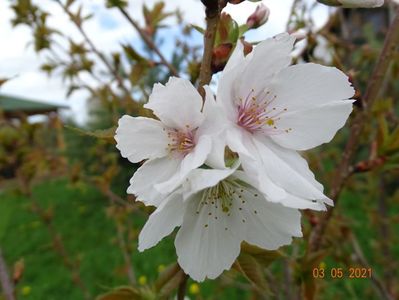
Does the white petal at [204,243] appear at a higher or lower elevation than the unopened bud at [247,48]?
lower

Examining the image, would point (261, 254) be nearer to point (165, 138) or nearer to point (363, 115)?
point (165, 138)

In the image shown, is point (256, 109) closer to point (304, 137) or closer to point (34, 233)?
point (304, 137)

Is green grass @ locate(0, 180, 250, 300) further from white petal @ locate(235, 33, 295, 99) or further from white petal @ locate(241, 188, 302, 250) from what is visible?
white petal @ locate(235, 33, 295, 99)

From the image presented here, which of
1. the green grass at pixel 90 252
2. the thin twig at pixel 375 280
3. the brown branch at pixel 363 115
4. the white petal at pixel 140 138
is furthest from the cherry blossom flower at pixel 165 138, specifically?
the green grass at pixel 90 252

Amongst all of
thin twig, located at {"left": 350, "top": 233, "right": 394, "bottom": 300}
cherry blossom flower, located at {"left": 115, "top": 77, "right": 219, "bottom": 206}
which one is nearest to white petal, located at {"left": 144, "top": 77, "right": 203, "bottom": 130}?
cherry blossom flower, located at {"left": 115, "top": 77, "right": 219, "bottom": 206}

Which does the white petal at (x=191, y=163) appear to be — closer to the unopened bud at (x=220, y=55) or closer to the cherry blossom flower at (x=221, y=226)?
the cherry blossom flower at (x=221, y=226)
